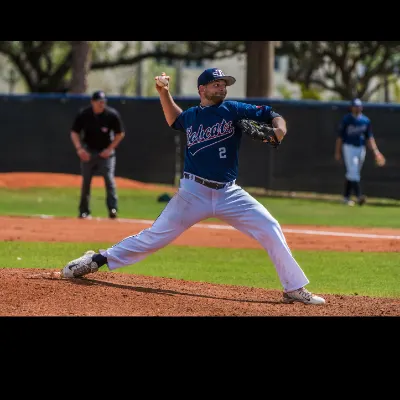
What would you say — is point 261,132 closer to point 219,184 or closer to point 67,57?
point 219,184

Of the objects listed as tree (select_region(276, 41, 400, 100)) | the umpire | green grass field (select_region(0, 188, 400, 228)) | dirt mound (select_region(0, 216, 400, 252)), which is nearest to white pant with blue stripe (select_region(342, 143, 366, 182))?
green grass field (select_region(0, 188, 400, 228))

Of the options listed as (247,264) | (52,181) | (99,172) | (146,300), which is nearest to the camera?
(146,300)

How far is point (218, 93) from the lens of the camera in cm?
937

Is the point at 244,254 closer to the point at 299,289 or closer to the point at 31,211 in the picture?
the point at 299,289

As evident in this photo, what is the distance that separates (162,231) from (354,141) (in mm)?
13249

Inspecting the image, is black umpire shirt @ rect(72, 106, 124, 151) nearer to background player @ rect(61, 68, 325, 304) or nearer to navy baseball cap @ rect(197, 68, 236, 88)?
background player @ rect(61, 68, 325, 304)

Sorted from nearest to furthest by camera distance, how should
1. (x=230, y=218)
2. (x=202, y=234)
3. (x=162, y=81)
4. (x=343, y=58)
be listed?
(x=230, y=218)
(x=162, y=81)
(x=202, y=234)
(x=343, y=58)

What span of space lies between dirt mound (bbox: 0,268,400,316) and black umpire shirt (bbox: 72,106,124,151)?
698cm

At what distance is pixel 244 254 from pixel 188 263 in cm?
131

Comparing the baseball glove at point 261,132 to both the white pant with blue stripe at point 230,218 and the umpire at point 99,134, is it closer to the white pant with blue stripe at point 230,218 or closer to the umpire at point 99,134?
the white pant with blue stripe at point 230,218

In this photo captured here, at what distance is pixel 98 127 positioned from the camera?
1755cm

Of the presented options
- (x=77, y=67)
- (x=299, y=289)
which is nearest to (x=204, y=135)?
Answer: (x=299, y=289)

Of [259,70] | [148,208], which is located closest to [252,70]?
[259,70]

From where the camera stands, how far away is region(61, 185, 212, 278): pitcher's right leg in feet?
30.9
